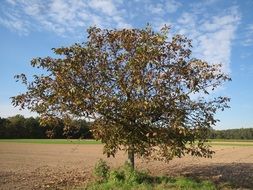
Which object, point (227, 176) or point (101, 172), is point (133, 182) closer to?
point (101, 172)

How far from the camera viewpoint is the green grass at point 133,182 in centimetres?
1588

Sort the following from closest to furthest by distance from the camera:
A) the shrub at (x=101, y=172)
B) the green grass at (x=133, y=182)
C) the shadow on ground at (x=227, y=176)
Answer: the green grass at (x=133, y=182)
the shrub at (x=101, y=172)
the shadow on ground at (x=227, y=176)

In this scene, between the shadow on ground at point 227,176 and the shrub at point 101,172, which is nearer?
the shrub at point 101,172

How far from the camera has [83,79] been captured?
57.3ft

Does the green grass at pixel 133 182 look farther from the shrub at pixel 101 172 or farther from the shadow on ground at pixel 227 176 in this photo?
the shadow on ground at pixel 227 176

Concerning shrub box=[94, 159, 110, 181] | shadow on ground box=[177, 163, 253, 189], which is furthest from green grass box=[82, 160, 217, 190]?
shadow on ground box=[177, 163, 253, 189]

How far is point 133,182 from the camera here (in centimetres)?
1642

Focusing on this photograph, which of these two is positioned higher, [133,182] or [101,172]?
[101,172]

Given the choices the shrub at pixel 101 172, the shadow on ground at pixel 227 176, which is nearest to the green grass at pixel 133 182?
the shrub at pixel 101 172

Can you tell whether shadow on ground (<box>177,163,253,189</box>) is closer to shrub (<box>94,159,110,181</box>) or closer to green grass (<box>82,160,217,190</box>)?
green grass (<box>82,160,217,190</box>)

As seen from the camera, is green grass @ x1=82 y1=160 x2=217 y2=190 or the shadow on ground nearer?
green grass @ x1=82 y1=160 x2=217 y2=190

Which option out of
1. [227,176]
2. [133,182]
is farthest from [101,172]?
[227,176]

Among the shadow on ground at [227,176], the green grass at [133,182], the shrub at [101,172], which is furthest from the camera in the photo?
the shadow on ground at [227,176]

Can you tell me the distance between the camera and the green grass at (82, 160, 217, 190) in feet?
52.1
